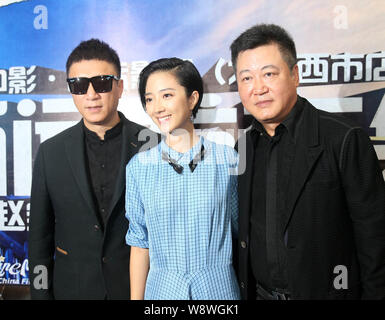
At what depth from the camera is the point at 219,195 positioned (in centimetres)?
166

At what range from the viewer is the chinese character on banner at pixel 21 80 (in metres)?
2.34

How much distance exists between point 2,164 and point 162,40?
60.3 inches

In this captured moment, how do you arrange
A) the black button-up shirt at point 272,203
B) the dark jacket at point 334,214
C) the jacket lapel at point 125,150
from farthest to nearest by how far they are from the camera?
the jacket lapel at point 125,150, the black button-up shirt at point 272,203, the dark jacket at point 334,214

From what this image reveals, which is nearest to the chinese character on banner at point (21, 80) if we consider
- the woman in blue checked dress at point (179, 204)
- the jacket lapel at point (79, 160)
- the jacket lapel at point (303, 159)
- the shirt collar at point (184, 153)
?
the jacket lapel at point (79, 160)

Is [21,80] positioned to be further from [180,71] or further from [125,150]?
[180,71]

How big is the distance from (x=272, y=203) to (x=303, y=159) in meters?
0.28

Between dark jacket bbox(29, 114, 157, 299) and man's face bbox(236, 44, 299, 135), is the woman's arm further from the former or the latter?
man's face bbox(236, 44, 299, 135)

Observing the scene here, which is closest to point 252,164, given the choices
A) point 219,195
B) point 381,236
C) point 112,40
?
point 219,195

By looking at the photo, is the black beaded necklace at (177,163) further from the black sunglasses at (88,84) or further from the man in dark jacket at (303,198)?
the black sunglasses at (88,84)

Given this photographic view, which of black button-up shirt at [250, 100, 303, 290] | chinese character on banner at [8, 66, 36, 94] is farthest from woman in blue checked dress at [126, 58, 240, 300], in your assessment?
chinese character on banner at [8, 66, 36, 94]

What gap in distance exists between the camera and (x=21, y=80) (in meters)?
2.35

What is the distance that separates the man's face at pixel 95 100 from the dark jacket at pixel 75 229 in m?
0.11

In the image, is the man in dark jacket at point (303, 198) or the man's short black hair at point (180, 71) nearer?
the man in dark jacket at point (303, 198)

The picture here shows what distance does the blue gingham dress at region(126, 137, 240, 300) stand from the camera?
1.63 meters
